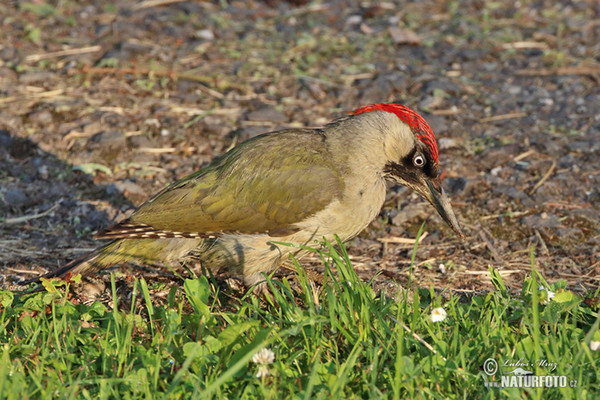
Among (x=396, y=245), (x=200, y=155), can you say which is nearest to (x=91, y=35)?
(x=200, y=155)

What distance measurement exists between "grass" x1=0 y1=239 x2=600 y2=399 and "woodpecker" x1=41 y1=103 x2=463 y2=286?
56 centimetres

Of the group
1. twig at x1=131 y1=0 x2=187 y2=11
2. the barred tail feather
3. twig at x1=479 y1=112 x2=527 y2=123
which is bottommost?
twig at x1=479 y1=112 x2=527 y2=123

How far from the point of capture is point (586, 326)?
139 inches

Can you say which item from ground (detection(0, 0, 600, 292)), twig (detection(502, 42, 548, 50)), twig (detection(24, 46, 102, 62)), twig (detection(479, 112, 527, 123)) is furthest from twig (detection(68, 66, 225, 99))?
twig (detection(502, 42, 548, 50))

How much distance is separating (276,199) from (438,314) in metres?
1.23

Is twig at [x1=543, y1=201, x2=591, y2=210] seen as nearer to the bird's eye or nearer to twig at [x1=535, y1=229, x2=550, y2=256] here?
twig at [x1=535, y1=229, x2=550, y2=256]

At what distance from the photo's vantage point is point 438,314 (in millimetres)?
3379

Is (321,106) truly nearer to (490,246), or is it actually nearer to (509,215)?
(509,215)

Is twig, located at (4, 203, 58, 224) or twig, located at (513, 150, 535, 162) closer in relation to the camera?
twig, located at (4, 203, 58, 224)

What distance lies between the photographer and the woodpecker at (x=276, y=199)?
4.20m

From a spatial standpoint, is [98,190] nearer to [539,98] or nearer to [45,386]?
[45,386]

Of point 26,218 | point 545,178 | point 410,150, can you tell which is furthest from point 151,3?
point 410,150

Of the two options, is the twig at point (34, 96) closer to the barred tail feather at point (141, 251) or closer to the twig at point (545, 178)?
the barred tail feather at point (141, 251)

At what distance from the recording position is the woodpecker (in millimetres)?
4195
